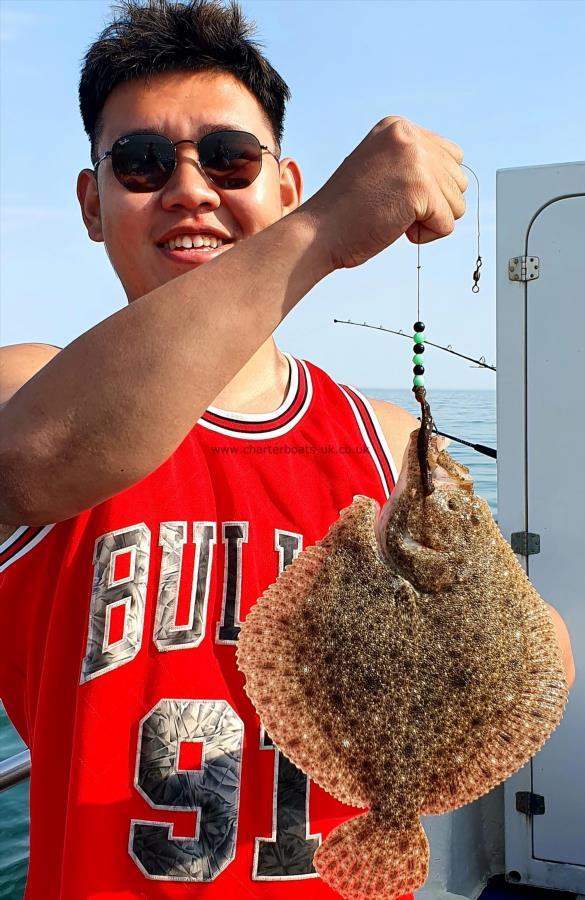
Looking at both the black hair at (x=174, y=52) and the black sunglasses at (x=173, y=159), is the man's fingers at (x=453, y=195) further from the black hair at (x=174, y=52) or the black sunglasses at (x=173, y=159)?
the black hair at (x=174, y=52)

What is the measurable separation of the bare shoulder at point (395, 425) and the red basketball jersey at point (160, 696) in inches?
13.8

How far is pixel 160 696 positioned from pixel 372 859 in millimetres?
522

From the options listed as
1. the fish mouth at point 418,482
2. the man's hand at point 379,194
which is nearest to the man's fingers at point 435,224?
the man's hand at point 379,194

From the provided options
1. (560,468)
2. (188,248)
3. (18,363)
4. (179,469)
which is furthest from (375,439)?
(560,468)

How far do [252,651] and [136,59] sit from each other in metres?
1.42

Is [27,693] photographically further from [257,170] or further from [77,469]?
[257,170]

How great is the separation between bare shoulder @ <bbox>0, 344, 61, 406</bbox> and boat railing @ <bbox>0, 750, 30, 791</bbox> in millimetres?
1300

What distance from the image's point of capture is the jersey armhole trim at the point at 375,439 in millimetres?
2158

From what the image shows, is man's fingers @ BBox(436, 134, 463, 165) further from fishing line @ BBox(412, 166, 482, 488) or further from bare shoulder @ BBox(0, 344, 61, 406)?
bare shoulder @ BBox(0, 344, 61, 406)

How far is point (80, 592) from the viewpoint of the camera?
72.7 inches

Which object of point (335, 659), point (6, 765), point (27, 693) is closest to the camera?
point (335, 659)

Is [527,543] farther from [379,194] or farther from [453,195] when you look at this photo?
[379,194]

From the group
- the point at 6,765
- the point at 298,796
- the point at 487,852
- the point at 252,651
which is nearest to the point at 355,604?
the point at 252,651

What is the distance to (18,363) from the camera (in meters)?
1.88
